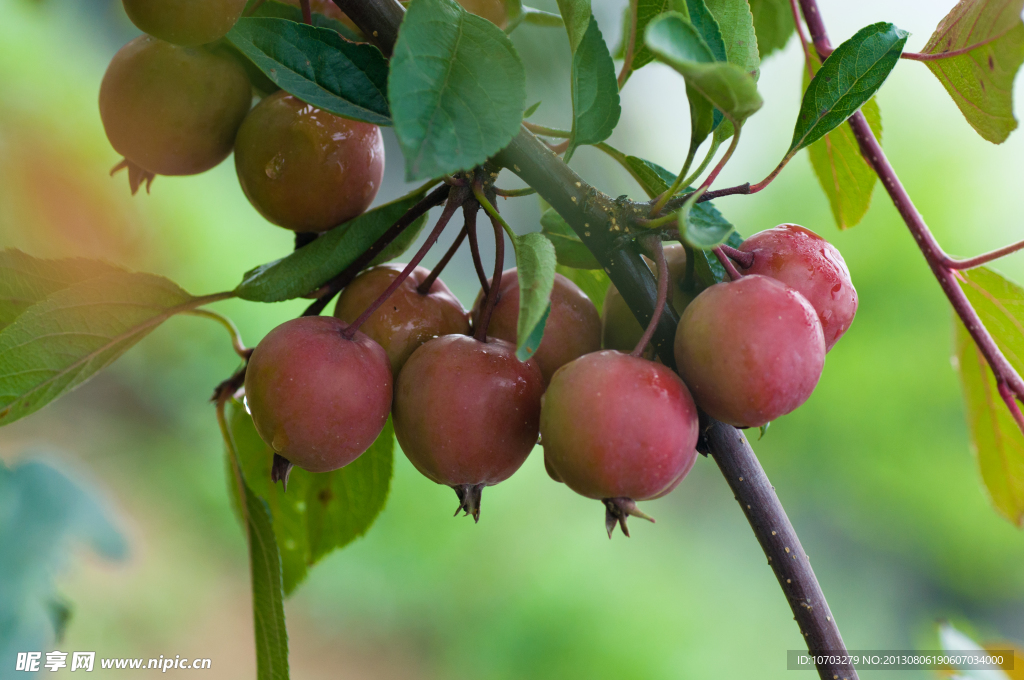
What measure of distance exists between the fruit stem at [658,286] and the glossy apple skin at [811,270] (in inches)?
1.3

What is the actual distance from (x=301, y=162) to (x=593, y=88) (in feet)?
0.39

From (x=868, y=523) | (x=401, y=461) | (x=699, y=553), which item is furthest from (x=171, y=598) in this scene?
(x=868, y=523)

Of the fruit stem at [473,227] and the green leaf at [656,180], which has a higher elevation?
the green leaf at [656,180]

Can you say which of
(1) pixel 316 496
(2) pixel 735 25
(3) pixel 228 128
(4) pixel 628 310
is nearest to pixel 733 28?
(2) pixel 735 25

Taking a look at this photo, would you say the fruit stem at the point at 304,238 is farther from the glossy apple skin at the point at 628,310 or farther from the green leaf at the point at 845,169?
the green leaf at the point at 845,169

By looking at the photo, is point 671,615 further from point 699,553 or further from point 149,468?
point 149,468

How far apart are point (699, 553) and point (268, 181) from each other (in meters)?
1.50

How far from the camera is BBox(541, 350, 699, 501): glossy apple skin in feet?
0.64

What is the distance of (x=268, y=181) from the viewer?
0.27 m

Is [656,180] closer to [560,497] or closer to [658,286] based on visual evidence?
[658,286]

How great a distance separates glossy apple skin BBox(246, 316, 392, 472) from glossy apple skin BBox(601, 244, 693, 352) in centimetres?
9

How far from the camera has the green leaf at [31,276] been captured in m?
0.32

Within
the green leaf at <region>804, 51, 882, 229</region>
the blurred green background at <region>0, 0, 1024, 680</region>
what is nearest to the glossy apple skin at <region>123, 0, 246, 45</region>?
the green leaf at <region>804, 51, 882, 229</region>

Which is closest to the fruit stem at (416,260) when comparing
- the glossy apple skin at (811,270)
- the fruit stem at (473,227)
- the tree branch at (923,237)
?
the fruit stem at (473,227)
